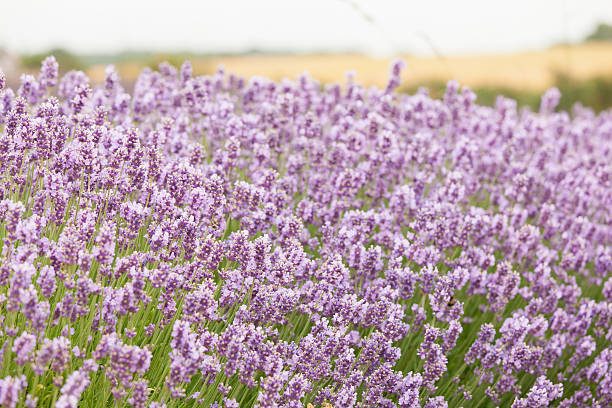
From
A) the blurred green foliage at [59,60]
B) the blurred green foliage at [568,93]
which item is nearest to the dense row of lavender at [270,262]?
the blurred green foliage at [568,93]

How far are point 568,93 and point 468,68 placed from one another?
14.2 feet

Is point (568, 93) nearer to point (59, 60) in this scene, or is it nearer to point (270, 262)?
point (59, 60)

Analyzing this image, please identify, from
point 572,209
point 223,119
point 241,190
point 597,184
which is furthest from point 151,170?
point 597,184

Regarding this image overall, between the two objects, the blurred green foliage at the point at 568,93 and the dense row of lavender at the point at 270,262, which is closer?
the dense row of lavender at the point at 270,262

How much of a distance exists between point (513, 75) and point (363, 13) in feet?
41.7

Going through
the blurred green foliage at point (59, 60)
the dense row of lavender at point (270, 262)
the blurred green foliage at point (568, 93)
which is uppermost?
the blurred green foliage at point (568, 93)

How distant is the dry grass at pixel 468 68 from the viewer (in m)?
16.0

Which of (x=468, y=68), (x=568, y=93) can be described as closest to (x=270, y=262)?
(x=568, y=93)

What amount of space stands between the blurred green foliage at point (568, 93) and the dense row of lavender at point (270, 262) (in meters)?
9.05

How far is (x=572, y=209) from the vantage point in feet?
19.2

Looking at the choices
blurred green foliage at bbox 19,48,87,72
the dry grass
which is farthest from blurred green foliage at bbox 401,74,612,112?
blurred green foliage at bbox 19,48,87,72

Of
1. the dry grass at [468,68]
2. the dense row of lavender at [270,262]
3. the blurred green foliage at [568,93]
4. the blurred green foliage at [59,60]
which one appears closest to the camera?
the dense row of lavender at [270,262]

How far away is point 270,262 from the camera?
3.36 meters

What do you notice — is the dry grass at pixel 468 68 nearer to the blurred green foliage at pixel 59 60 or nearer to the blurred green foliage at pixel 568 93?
the blurred green foliage at pixel 568 93
